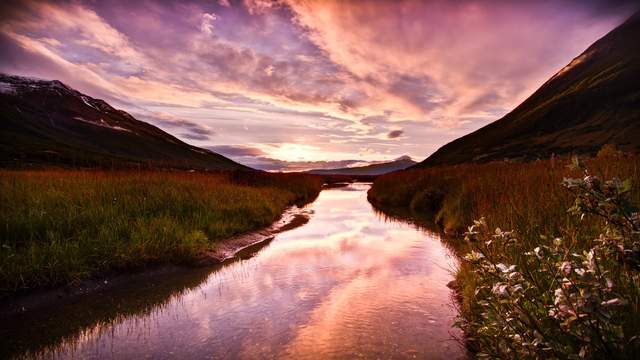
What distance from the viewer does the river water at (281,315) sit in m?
4.74

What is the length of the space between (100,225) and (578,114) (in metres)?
159

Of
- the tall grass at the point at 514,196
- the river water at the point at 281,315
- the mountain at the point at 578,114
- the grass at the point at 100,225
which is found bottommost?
the river water at the point at 281,315

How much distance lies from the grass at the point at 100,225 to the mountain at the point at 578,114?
8563cm

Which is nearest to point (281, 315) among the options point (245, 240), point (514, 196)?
point (514, 196)

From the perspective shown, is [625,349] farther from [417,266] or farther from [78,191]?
[78,191]

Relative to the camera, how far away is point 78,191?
10.5 metres

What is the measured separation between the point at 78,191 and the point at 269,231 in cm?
567

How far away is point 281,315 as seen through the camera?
5766 millimetres

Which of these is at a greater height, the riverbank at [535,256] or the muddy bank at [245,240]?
the riverbank at [535,256]

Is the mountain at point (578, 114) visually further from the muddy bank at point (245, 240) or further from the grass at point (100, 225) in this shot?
the grass at point (100, 225)

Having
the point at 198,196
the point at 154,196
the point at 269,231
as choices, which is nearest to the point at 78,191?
the point at 154,196

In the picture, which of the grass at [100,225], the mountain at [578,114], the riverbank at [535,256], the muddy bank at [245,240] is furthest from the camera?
the mountain at [578,114]

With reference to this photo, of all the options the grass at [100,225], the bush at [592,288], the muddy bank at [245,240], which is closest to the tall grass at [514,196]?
the bush at [592,288]

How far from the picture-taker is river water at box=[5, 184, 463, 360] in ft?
15.5
